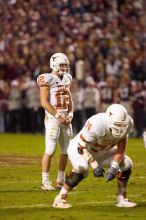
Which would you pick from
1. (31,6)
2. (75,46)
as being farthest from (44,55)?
(31,6)

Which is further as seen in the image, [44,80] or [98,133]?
[44,80]

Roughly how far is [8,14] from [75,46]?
235cm

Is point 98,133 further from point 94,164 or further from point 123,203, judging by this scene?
point 123,203

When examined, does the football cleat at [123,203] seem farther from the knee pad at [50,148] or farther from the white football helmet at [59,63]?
the white football helmet at [59,63]

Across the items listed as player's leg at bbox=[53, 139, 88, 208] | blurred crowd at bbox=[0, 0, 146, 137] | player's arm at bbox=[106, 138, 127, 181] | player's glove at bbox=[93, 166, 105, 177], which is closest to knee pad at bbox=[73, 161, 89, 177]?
player's leg at bbox=[53, 139, 88, 208]

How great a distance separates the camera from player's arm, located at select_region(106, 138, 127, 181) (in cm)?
815

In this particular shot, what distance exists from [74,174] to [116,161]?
448mm

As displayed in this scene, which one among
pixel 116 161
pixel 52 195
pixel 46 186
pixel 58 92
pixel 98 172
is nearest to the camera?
pixel 98 172

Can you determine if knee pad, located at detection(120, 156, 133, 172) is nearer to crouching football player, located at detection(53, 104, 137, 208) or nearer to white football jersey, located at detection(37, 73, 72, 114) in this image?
crouching football player, located at detection(53, 104, 137, 208)

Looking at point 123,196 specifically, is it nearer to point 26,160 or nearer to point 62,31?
point 26,160

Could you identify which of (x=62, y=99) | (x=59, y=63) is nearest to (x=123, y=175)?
(x=62, y=99)

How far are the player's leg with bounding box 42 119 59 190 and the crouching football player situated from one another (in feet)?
5.13

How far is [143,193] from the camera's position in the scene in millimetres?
9742

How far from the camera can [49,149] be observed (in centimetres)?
1012
